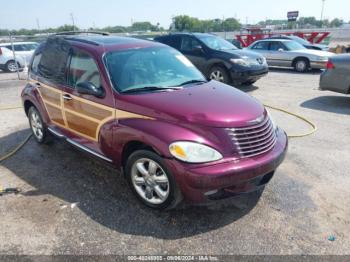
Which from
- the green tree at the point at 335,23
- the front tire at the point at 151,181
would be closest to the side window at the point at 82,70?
the front tire at the point at 151,181

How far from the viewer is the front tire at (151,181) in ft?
10.5

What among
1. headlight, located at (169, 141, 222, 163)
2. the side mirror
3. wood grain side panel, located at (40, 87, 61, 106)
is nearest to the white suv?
wood grain side panel, located at (40, 87, 61, 106)

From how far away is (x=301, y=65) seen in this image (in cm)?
1366

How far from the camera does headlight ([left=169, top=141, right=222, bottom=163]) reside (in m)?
2.99

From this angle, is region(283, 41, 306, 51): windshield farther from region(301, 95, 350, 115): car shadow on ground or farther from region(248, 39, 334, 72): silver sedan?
region(301, 95, 350, 115): car shadow on ground

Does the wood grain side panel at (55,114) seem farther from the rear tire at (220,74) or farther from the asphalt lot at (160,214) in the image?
the rear tire at (220,74)

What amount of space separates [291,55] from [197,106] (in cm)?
1188

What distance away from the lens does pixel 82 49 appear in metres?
4.20

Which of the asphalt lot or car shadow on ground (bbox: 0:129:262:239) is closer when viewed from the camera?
the asphalt lot

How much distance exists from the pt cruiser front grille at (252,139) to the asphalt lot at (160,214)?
29.2 inches

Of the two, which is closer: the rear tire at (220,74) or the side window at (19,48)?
the rear tire at (220,74)

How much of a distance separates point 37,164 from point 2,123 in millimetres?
2715

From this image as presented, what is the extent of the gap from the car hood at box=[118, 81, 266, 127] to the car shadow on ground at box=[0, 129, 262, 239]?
1013 mm

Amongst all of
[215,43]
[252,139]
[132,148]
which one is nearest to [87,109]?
[132,148]
